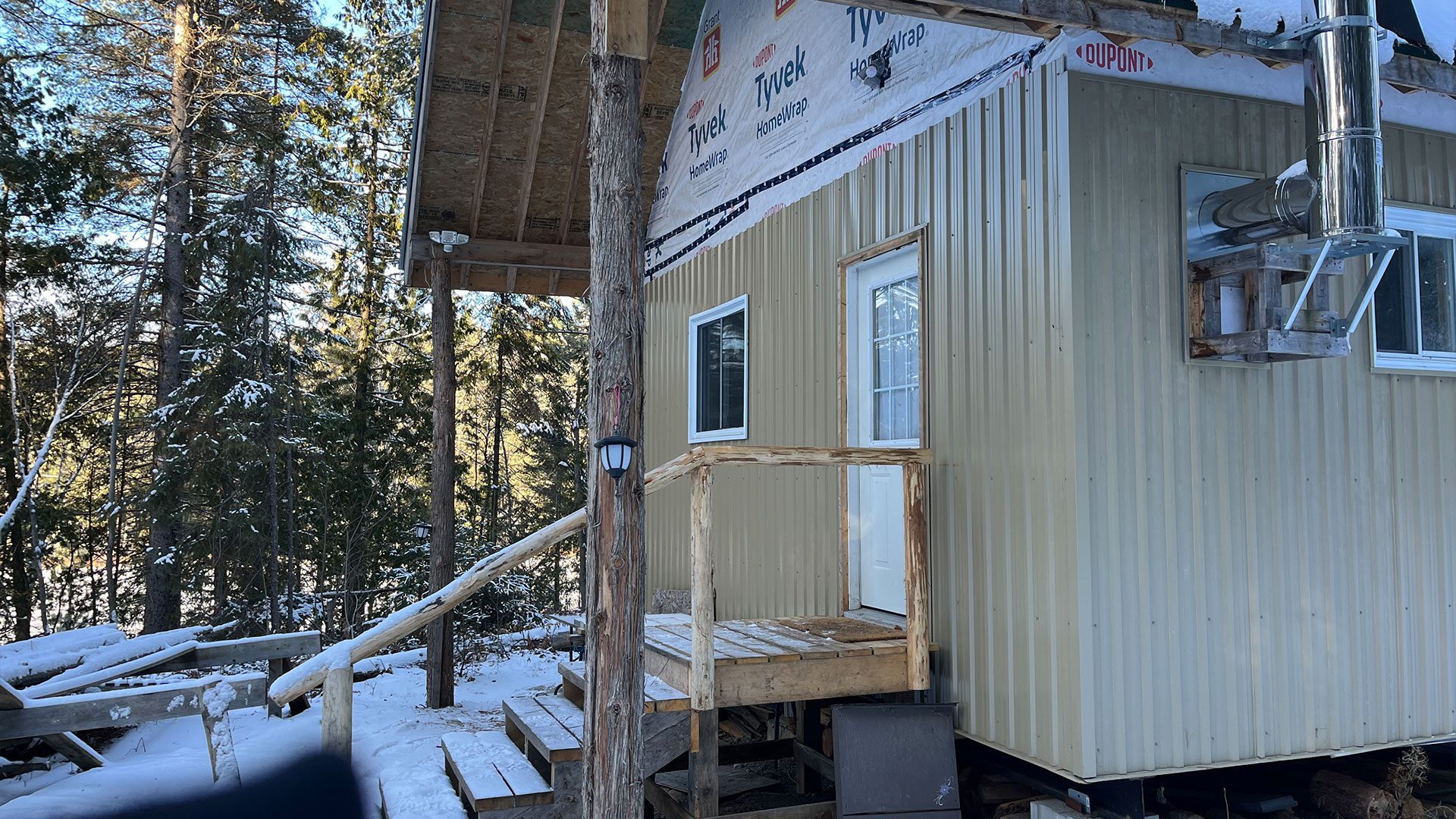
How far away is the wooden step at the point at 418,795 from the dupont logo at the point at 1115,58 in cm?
450

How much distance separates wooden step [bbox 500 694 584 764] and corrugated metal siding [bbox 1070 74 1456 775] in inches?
94.5

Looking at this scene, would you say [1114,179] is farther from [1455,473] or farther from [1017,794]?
[1017,794]

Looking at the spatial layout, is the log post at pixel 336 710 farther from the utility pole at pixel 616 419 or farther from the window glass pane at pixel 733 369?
the window glass pane at pixel 733 369

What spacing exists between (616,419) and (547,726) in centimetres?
204

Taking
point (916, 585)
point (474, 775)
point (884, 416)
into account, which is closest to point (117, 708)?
point (474, 775)

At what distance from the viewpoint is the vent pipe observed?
378 cm

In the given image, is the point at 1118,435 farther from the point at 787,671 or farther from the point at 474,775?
the point at 474,775

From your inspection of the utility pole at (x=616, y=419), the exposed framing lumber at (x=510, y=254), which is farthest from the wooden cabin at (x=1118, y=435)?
the exposed framing lumber at (x=510, y=254)

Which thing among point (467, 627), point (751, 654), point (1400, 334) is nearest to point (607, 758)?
point (751, 654)

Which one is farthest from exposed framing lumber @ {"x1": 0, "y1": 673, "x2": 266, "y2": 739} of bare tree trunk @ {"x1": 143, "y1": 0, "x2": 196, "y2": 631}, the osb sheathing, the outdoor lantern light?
bare tree trunk @ {"x1": 143, "y1": 0, "x2": 196, "y2": 631}

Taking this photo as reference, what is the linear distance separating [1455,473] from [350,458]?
1272 cm

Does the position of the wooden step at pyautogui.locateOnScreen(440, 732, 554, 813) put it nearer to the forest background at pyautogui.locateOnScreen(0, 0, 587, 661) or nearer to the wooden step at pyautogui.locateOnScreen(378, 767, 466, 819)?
the wooden step at pyautogui.locateOnScreen(378, 767, 466, 819)

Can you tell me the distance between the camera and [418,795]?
17.1 ft

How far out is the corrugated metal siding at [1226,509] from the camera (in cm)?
420
